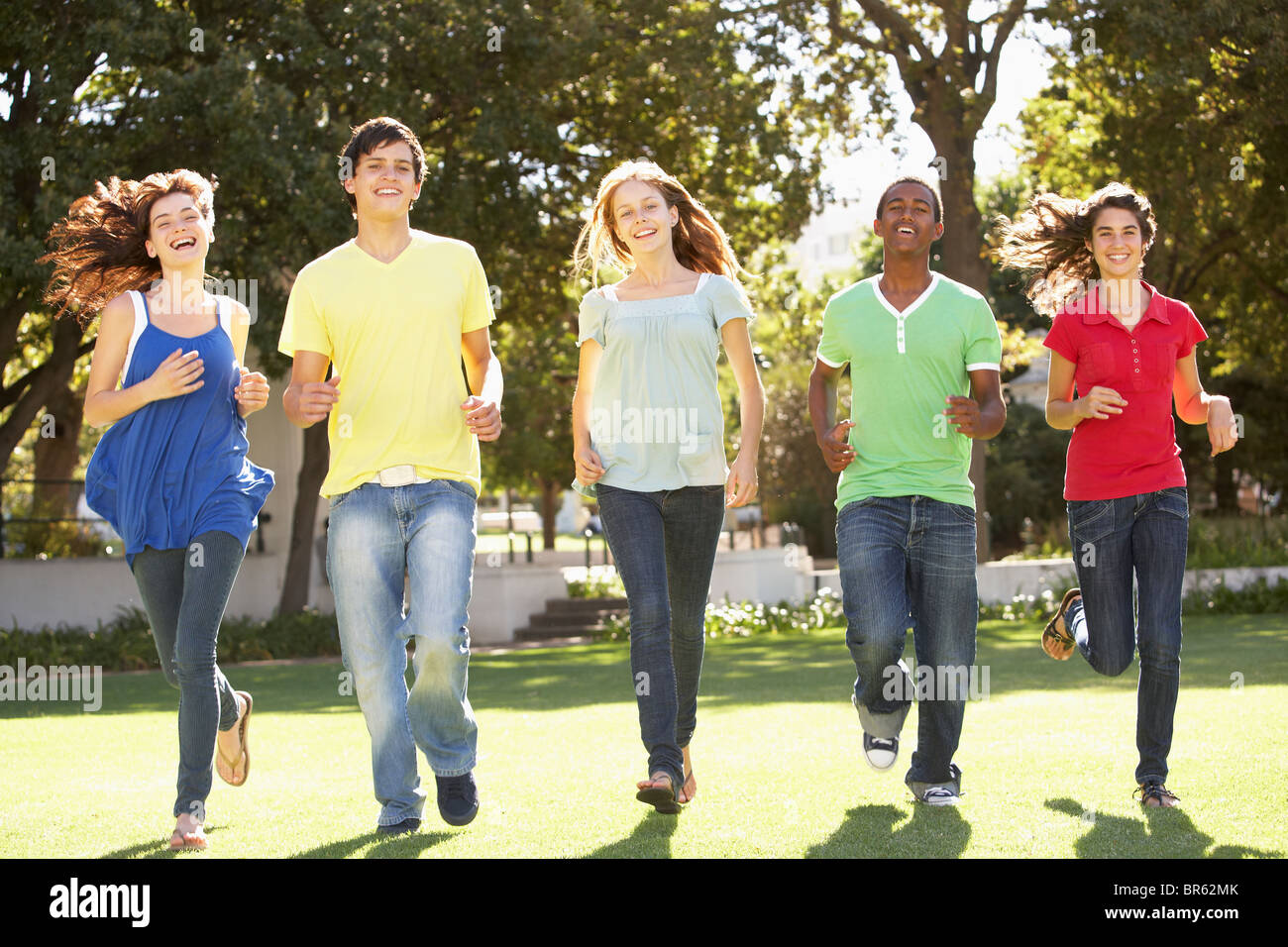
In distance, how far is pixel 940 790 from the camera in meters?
5.50

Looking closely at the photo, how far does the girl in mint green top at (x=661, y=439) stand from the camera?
5266 mm

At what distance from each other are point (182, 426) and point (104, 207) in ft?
3.58

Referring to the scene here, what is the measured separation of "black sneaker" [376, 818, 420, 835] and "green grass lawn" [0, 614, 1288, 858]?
0.11m

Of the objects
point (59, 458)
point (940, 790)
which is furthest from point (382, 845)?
point (59, 458)

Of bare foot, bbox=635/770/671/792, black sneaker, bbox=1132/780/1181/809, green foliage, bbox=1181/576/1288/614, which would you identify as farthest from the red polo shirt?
green foliage, bbox=1181/576/1288/614

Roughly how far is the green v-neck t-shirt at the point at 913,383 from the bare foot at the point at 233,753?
2423 mm

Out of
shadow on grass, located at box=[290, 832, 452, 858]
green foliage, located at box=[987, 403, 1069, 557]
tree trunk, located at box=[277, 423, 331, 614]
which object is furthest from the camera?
green foliage, located at box=[987, 403, 1069, 557]

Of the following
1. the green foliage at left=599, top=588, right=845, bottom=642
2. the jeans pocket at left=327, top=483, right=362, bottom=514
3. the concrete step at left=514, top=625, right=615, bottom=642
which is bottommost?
the concrete step at left=514, top=625, right=615, bottom=642

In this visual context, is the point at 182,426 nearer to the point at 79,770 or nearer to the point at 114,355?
the point at 114,355

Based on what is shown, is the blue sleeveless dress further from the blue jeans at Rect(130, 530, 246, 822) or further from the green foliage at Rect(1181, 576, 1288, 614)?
the green foliage at Rect(1181, 576, 1288, 614)

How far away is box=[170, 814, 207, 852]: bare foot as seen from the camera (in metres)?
4.93

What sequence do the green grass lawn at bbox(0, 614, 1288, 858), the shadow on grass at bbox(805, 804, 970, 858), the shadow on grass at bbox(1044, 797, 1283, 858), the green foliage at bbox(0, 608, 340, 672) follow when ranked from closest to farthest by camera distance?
the shadow on grass at bbox(1044, 797, 1283, 858) → the shadow on grass at bbox(805, 804, 970, 858) → the green grass lawn at bbox(0, 614, 1288, 858) → the green foliage at bbox(0, 608, 340, 672)
